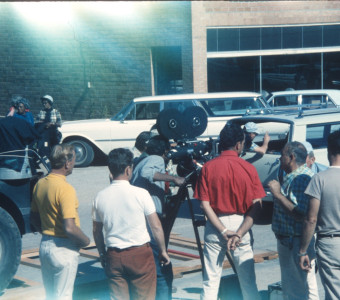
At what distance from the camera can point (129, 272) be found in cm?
446

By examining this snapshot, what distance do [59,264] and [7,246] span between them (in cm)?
154

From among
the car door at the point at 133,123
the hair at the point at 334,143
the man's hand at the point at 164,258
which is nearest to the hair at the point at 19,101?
the car door at the point at 133,123

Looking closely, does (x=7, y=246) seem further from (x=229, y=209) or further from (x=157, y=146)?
(x=229, y=209)

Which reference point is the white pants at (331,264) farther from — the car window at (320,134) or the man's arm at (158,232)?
the car window at (320,134)

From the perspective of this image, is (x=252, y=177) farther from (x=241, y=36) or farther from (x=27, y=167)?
(x=241, y=36)

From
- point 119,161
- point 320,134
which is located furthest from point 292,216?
point 320,134

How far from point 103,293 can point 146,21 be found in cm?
1780

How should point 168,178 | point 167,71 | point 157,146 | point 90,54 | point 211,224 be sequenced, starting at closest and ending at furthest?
1. point 211,224
2. point 168,178
3. point 157,146
4. point 167,71
5. point 90,54

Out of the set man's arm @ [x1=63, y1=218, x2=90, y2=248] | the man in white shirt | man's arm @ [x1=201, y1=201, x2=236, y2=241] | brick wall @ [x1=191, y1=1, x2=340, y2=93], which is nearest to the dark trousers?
the man in white shirt

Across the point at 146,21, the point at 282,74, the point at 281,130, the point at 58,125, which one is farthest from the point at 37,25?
the point at 281,130

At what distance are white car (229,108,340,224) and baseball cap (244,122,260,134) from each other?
0.13 metres

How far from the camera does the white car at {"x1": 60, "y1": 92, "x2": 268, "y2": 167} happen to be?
15.3m

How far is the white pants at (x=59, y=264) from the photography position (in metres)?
4.73

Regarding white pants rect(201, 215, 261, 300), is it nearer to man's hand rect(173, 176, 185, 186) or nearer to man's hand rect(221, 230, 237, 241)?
man's hand rect(221, 230, 237, 241)
